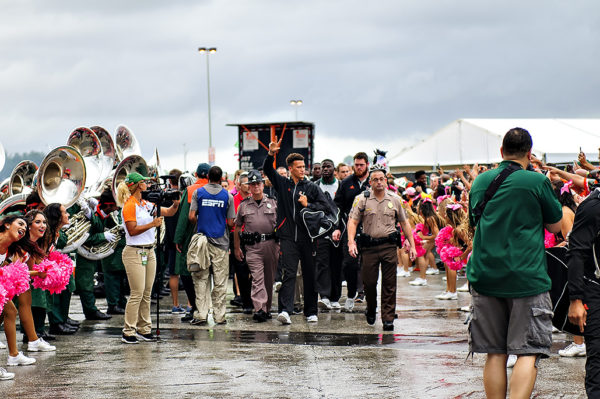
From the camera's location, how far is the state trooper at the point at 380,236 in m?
10.4

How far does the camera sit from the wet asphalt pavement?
23.1 feet

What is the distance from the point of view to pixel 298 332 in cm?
1040

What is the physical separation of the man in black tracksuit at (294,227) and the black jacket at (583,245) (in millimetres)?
5570

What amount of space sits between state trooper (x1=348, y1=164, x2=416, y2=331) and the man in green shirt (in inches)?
189

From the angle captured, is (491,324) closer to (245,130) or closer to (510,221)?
(510,221)

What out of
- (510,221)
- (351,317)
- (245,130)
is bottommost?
A: (351,317)

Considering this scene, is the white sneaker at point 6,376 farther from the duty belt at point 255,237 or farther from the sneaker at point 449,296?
the sneaker at point 449,296

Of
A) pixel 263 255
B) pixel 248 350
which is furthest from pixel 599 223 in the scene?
pixel 263 255

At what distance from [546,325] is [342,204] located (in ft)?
23.2

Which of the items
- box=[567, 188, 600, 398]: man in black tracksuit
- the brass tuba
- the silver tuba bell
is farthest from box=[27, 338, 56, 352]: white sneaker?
box=[567, 188, 600, 398]: man in black tracksuit

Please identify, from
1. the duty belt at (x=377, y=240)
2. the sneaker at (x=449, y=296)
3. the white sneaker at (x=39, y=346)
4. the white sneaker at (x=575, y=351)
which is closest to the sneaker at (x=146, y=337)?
the white sneaker at (x=39, y=346)

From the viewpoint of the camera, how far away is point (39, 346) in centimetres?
907

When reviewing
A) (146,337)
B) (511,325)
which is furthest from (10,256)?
(511,325)

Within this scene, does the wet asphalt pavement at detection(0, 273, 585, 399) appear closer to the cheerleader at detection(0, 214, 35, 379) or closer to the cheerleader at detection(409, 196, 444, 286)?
the cheerleader at detection(0, 214, 35, 379)
